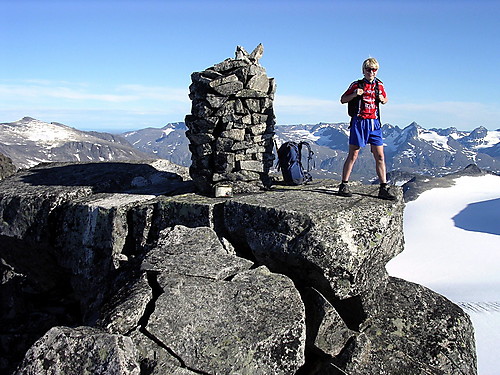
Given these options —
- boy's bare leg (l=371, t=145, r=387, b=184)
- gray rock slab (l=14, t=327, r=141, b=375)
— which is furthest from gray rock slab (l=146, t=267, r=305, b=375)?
boy's bare leg (l=371, t=145, r=387, b=184)

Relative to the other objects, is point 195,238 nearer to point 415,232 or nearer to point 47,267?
point 47,267

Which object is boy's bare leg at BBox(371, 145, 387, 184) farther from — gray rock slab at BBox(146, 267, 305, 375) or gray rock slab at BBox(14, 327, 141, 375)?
gray rock slab at BBox(14, 327, 141, 375)

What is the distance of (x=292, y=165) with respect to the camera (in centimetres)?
1560

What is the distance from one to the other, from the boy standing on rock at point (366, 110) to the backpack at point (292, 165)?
271cm

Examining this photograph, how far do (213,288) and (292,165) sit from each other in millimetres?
7271

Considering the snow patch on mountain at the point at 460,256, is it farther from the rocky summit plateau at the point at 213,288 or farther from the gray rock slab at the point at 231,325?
→ the gray rock slab at the point at 231,325

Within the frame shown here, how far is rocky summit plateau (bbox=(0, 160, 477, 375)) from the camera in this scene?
8.00 metres

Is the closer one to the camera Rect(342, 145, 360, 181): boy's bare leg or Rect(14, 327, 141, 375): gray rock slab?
Rect(14, 327, 141, 375): gray rock slab

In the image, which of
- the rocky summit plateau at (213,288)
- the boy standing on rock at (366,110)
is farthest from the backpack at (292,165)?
the boy standing on rock at (366,110)

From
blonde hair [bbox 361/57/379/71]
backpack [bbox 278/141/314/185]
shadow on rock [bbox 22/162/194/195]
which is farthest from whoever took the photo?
shadow on rock [bbox 22/162/194/195]

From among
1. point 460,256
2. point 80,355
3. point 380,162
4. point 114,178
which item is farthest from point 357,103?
point 460,256

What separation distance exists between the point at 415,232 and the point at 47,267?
13307 centimetres

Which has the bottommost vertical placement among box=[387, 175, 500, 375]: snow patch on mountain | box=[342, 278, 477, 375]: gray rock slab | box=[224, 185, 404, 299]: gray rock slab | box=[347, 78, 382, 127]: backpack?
box=[387, 175, 500, 375]: snow patch on mountain

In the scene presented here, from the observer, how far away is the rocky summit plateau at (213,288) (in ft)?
26.2
